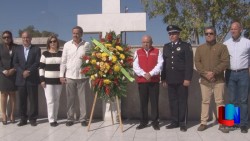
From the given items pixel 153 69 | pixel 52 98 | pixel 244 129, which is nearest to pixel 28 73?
pixel 52 98

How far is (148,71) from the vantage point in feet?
22.2

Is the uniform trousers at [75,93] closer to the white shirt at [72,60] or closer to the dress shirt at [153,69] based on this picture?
the white shirt at [72,60]

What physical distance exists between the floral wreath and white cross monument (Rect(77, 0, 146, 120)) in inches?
28.6

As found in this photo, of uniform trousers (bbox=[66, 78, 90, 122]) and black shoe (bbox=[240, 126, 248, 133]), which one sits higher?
uniform trousers (bbox=[66, 78, 90, 122])

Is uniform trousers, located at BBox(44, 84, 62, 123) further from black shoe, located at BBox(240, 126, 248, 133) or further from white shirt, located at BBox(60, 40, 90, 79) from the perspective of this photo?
black shoe, located at BBox(240, 126, 248, 133)

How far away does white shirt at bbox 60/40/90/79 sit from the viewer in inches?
276

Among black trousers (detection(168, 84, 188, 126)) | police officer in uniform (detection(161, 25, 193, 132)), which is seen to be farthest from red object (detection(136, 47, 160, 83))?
black trousers (detection(168, 84, 188, 126))

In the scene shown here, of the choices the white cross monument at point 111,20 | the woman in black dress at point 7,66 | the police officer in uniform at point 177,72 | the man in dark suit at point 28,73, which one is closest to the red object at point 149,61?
the police officer in uniform at point 177,72

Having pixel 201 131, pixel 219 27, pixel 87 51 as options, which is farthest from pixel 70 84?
pixel 219 27

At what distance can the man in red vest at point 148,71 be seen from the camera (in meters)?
6.74

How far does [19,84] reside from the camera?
7215mm

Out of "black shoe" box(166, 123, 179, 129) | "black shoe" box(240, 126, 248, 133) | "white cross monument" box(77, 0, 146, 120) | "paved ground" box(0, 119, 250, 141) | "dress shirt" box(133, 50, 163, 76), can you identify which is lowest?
"paved ground" box(0, 119, 250, 141)

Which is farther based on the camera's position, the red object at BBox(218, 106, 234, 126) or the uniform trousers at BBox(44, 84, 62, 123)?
the uniform trousers at BBox(44, 84, 62, 123)

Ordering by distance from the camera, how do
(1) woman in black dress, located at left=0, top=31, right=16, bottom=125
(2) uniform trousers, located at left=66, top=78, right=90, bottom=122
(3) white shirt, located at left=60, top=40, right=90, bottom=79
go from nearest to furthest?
(3) white shirt, located at left=60, top=40, right=90, bottom=79, (2) uniform trousers, located at left=66, top=78, right=90, bottom=122, (1) woman in black dress, located at left=0, top=31, right=16, bottom=125
